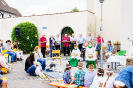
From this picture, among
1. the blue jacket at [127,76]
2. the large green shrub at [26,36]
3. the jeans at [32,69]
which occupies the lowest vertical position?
the jeans at [32,69]

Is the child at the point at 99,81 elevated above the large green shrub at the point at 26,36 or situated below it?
below

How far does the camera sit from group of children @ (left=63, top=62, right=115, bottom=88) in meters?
4.46

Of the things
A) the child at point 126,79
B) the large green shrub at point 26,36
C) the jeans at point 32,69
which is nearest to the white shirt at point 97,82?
the child at point 126,79

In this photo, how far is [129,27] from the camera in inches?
388

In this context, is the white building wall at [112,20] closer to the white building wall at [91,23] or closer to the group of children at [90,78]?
the white building wall at [91,23]

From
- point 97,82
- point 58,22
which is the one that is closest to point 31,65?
point 97,82

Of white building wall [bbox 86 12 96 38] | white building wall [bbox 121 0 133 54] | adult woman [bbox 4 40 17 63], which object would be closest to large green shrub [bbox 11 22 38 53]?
adult woman [bbox 4 40 17 63]

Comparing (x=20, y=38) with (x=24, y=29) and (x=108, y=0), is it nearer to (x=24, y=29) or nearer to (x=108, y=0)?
(x=24, y=29)

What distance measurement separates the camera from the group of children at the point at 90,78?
4.46 meters

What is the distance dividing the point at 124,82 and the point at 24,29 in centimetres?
1494

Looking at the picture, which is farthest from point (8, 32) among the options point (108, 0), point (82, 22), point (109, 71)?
point (109, 71)

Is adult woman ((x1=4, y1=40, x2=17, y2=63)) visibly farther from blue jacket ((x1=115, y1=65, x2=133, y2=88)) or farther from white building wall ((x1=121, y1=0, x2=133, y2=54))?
blue jacket ((x1=115, y1=65, x2=133, y2=88))

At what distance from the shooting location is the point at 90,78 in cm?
494

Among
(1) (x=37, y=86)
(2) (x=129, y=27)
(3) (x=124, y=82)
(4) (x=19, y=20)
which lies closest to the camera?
(3) (x=124, y=82)
